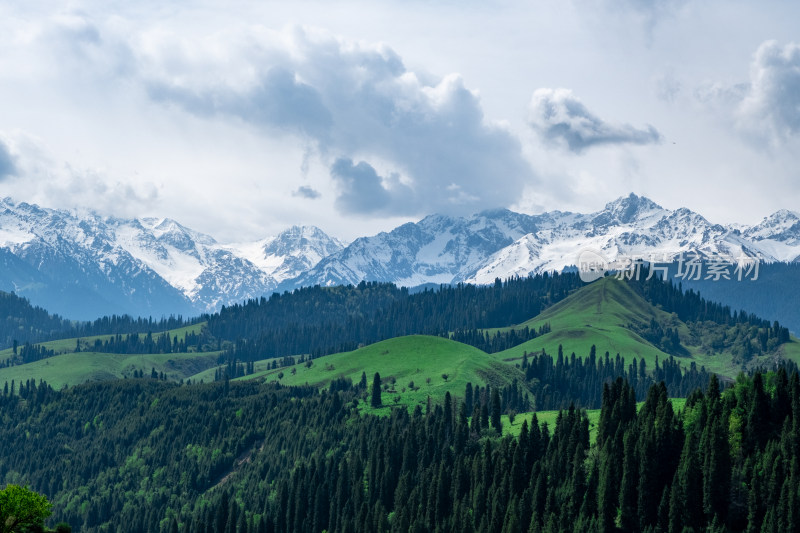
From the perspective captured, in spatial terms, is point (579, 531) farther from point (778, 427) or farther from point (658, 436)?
point (778, 427)

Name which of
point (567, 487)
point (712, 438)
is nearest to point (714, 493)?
point (712, 438)

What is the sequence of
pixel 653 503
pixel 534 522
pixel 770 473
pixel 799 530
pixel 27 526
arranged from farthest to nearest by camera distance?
1. pixel 534 522
2. pixel 653 503
3. pixel 770 473
4. pixel 799 530
5. pixel 27 526

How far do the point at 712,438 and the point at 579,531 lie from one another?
27.8 metres

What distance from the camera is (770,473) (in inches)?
6422

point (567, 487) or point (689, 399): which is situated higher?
point (689, 399)

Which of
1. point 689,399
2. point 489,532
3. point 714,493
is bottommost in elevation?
point 489,532

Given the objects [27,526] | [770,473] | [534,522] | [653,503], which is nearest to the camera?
[27,526]

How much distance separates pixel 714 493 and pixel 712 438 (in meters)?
8.93

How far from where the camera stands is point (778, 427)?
179 m

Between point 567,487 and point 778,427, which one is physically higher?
point 778,427

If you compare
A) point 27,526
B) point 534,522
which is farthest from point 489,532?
point 27,526

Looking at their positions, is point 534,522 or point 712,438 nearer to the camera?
point 712,438

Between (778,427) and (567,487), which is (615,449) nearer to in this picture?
(567,487)

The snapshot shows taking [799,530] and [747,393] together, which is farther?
[747,393]
